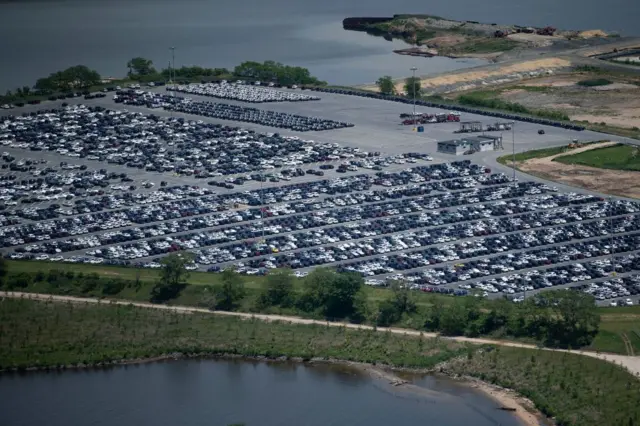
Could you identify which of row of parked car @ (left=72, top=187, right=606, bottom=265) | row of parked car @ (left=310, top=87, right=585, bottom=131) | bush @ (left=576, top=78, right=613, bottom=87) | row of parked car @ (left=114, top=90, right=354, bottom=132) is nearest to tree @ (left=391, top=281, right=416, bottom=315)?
row of parked car @ (left=72, top=187, right=606, bottom=265)

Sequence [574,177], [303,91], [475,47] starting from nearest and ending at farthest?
[574,177] → [303,91] → [475,47]

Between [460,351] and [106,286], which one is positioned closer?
[460,351]

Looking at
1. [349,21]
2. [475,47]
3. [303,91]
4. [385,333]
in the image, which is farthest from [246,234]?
[349,21]

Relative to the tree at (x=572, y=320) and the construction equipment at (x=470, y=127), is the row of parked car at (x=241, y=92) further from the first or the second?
the tree at (x=572, y=320)

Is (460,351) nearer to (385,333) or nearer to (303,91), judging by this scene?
(385,333)

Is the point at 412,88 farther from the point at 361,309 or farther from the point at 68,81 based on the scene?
the point at 361,309

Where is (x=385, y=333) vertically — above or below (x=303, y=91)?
below

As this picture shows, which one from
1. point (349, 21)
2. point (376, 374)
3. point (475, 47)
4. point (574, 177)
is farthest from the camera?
point (349, 21)

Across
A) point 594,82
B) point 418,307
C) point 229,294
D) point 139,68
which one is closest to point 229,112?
point 139,68
